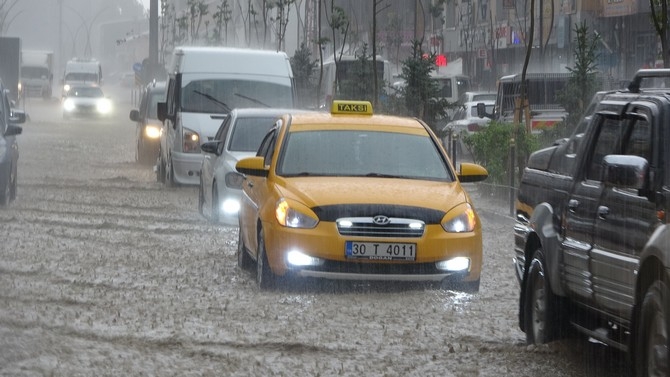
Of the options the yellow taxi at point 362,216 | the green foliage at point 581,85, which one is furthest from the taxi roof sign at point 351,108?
the green foliage at point 581,85

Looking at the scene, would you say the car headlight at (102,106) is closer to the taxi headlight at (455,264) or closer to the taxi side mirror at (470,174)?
the taxi side mirror at (470,174)

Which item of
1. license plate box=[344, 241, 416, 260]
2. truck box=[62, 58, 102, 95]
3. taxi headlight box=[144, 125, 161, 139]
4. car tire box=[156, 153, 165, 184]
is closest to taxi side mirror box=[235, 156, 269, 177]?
license plate box=[344, 241, 416, 260]

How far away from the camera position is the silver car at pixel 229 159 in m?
17.3

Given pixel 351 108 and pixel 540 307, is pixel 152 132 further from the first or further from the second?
pixel 540 307

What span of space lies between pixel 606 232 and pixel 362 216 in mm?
3697

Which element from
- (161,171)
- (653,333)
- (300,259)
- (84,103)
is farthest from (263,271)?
(84,103)

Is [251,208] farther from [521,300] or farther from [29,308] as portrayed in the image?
[521,300]

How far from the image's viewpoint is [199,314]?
1001 centimetres

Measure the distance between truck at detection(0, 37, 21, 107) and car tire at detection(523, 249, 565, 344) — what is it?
157 feet

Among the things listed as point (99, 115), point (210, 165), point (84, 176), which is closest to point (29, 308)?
point (210, 165)

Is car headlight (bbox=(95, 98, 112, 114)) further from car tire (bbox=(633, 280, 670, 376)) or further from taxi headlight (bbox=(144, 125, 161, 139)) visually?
car tire (bbox=(633, 280, 670, 376))

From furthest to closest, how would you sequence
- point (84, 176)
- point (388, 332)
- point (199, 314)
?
point (84, 176) < point (199, 314) < point (388, 332)

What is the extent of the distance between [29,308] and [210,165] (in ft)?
28.3

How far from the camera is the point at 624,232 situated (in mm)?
7117
